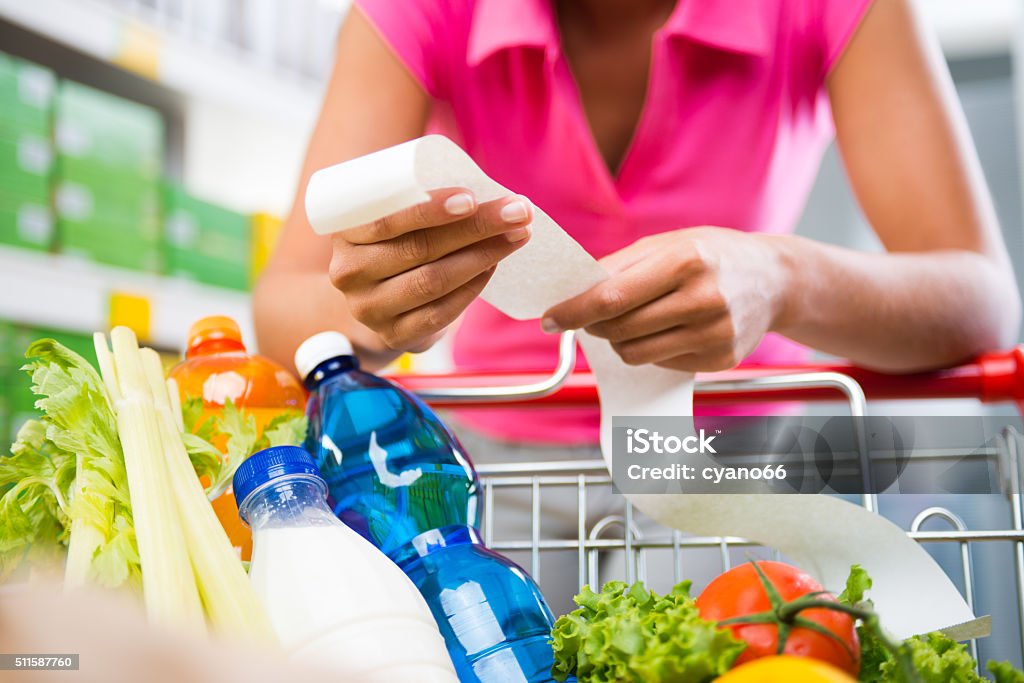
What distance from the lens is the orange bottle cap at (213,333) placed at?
0.77 metres

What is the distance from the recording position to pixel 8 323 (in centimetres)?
147

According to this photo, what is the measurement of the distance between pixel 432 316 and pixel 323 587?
0.28 meters

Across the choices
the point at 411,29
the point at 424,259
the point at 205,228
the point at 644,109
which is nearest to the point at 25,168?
the point at 205,228

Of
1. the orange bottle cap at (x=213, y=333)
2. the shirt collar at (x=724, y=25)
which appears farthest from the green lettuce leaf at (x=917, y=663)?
the shirt collar at (x=724, y=25)

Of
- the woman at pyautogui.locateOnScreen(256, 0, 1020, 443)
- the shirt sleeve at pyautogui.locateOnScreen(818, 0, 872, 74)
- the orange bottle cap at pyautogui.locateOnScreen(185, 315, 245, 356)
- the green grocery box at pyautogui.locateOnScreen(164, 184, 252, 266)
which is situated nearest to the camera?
the orange bottle cap at pyautogui.locateOnScreen(185, 315, 245, 356)

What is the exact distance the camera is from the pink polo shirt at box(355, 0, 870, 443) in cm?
103

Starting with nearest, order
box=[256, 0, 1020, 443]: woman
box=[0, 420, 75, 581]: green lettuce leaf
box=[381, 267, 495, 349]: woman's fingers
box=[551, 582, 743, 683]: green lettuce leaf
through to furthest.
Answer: box=[551, 582, 743, 683]: green lettuce leaf < box=[0, 420, 75, 581]: green lettuce leaf < box=[381, 267, 495, 349]: woman's fingers < box=[256, 0, 1020, 443]: woman

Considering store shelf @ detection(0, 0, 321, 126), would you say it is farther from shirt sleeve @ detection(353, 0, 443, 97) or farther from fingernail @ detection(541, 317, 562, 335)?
fingernail @ detection(541, 317, 562, 335)

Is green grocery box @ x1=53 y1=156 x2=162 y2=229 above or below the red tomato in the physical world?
above

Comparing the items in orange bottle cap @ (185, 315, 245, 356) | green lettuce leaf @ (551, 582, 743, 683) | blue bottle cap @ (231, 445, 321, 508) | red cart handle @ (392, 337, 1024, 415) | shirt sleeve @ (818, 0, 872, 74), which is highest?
shirt sleeve @ (818, 0, 872, 74)

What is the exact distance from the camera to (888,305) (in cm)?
87

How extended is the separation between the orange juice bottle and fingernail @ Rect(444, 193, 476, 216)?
0.80ft

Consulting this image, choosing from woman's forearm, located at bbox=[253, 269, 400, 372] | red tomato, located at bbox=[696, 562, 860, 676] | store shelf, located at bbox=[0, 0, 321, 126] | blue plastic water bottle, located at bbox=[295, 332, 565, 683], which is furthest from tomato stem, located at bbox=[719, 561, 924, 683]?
store shelf, located at bbox=[0, 0, 321, 126]

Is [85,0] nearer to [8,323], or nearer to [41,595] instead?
[8,323]
